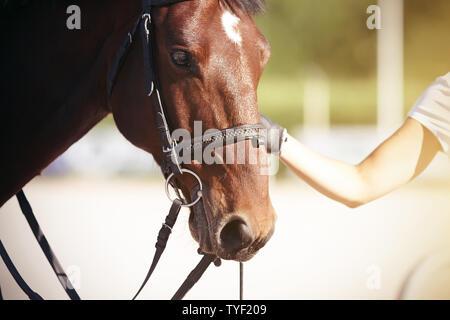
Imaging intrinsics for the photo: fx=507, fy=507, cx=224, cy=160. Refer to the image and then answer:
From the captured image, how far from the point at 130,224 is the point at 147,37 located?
5.97 meters

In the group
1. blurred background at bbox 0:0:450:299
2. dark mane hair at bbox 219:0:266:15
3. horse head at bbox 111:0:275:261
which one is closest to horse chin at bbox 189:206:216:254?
horse head at bbox 111:0:275:261

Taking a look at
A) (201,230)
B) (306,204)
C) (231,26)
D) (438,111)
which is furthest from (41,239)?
(306,204)

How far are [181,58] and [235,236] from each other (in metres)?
0.64

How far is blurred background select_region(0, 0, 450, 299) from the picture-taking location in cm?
520

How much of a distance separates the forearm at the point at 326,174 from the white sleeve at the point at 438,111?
1.22 feet

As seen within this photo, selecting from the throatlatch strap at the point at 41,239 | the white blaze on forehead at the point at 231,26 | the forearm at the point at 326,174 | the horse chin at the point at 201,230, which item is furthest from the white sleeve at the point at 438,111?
the throatlatch strap at the point at 41,239

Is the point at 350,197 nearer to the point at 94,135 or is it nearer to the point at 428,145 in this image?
the point at 428,145

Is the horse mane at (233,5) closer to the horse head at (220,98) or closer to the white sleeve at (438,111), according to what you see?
the horse head at (220,98)

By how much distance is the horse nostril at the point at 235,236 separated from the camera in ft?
5.57

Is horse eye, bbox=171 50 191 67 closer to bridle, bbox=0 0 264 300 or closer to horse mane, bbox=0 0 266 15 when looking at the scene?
bridle, bbox=0 0 264 300

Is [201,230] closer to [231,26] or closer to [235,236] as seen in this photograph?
[235,236]

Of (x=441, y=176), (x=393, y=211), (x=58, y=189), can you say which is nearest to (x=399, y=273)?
(x=393, y=211)

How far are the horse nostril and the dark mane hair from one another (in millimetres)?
772

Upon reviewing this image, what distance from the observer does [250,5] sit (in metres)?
1.89
